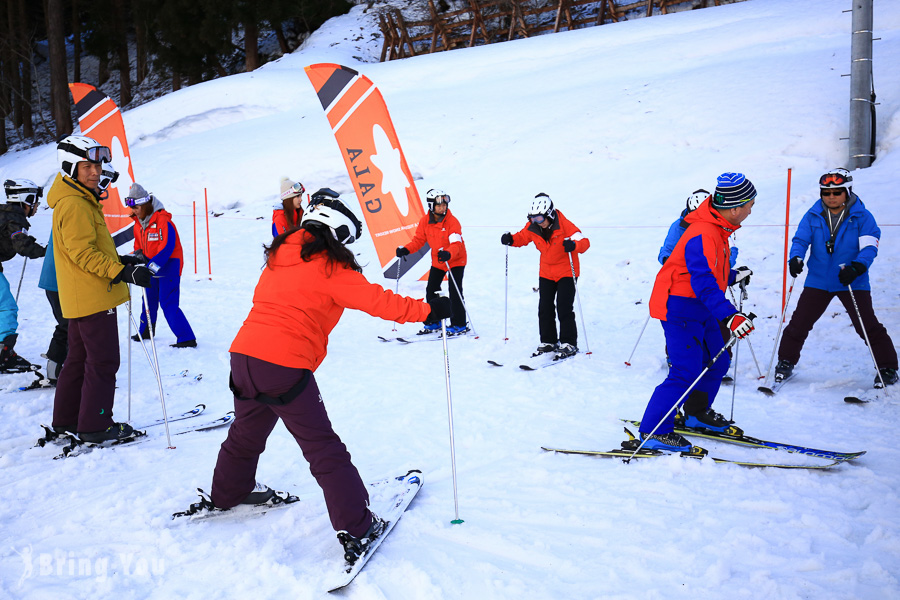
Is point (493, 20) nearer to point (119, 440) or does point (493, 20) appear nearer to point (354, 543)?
point (119, 440)

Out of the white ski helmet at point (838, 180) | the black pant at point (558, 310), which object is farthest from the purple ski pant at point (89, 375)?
the white ski helmet at point (838, 180)

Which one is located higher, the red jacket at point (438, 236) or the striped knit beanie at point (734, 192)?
the striped knit beanie at point (734, 192)

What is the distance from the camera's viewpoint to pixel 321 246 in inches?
115

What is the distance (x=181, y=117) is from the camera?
2092 centimetres

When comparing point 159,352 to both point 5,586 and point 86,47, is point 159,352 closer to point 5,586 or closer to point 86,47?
point 5,586

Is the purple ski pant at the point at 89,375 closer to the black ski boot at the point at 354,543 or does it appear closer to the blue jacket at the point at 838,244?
the black ski boot at the point at 354,543

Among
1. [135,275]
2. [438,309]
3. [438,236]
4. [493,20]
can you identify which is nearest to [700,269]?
[438,309]

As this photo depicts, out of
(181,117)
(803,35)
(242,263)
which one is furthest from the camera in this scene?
(181,117)

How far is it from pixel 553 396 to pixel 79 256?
147 inches

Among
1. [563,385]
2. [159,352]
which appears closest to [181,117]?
[159,352]

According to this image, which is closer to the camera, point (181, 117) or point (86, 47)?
point (181, 117)

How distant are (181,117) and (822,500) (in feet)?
70.9

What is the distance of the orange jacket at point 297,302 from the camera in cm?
291

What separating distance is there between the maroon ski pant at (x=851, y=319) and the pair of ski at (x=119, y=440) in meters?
4.80
